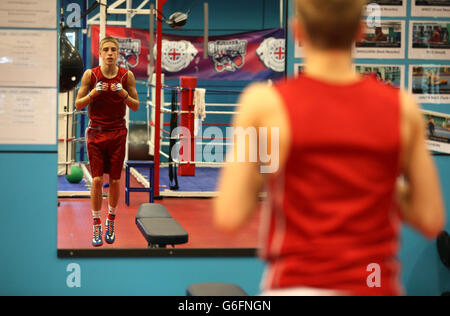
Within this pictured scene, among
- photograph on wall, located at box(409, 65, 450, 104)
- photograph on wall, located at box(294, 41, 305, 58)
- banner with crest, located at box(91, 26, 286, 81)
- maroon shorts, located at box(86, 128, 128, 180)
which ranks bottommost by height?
maroon shorts, located at box(86, 128, 128, 180)

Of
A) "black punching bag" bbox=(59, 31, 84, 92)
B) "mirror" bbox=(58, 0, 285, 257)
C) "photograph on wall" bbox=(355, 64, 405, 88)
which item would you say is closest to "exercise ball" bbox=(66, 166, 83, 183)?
"mirror" bbox=(58, 0, 285, 257)

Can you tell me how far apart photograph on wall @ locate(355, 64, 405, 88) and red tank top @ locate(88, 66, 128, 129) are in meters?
1.68

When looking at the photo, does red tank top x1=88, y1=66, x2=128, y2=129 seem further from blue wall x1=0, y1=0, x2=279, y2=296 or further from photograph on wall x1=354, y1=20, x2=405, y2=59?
photograph on wall x1=354, y1=20, x2=405, y2=59

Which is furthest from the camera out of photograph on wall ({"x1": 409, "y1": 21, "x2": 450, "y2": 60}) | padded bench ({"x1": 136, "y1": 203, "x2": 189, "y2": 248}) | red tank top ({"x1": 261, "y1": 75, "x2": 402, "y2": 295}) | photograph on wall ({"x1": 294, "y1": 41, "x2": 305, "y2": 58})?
photograph on wall ({"x1": 409, "y1": 21, "x2": 450, "y2": 60})

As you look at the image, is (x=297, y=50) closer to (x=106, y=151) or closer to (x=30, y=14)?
(x=30, y=14)

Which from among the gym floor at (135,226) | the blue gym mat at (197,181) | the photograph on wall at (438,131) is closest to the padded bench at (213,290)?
the gym floor at (135,226)

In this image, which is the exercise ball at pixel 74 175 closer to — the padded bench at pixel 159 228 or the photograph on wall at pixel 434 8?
the padded bench at pixel 159 228

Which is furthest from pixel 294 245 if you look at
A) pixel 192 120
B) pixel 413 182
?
pixel 192 120

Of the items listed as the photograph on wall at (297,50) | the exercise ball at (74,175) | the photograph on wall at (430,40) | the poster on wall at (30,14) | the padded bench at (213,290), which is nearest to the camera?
the padded bench at (213,290)

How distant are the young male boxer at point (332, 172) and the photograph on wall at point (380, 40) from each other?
2620 millimetres

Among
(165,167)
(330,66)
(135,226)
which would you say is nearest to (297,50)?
(135,226)

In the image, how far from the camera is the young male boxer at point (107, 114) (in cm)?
450

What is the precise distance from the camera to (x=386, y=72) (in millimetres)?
3822

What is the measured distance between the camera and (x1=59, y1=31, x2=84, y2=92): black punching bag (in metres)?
5.78
